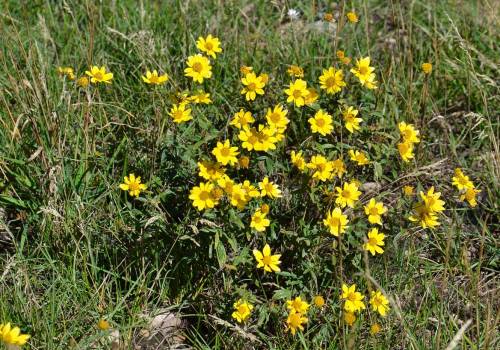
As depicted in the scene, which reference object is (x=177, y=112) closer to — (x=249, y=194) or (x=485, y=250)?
(x=249, y=194)

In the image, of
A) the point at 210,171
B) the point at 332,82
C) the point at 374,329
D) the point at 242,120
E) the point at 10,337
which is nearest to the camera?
the point at 10,337

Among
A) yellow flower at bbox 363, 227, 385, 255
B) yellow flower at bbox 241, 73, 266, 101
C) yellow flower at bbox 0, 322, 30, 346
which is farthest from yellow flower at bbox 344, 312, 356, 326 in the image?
yellow flower at bbox 0, 322, 30, 346

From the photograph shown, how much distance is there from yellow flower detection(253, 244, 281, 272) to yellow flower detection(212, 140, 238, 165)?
308 millimetres

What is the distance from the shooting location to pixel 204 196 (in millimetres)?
2432

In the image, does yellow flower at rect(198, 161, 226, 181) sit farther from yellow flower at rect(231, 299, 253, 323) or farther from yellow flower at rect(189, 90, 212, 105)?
yellow flower at rect(231, 299, 253, 323)

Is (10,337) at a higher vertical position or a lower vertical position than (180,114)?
lower

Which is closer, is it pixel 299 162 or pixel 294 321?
pixel 294 321

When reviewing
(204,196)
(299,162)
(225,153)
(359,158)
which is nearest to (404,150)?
(359,158)

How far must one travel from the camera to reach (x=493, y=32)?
3.90 meters

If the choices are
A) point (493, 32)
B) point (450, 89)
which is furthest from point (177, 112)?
point (493, 32)

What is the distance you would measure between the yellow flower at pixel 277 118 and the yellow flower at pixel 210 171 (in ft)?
Result: 0.82

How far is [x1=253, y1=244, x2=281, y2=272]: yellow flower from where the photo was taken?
2.50 meters

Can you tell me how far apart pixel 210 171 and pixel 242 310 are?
1.53 ft

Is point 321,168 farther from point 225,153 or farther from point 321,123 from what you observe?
point 225,153
